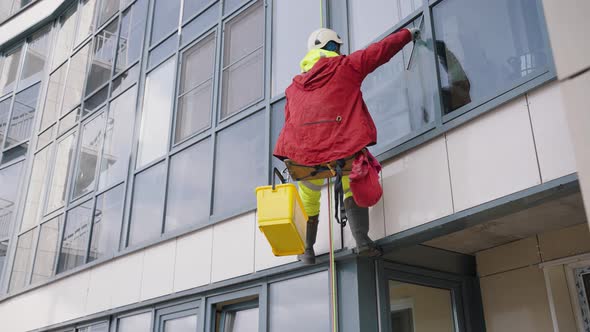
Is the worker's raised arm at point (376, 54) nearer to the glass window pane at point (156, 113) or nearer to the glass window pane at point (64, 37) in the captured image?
the glass window pane at point (156, 113)

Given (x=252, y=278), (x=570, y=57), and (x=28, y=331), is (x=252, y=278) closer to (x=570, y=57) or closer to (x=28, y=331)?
(x=570, y=57)

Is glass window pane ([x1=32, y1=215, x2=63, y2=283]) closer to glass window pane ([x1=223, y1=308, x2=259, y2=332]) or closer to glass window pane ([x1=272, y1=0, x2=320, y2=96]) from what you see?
glass window pane ([x1=223, y1=308, x2=259, y2=332])

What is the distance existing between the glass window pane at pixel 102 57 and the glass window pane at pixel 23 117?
3.38 metres

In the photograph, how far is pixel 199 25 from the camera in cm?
842

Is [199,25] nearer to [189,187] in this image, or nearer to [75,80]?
[189,187]

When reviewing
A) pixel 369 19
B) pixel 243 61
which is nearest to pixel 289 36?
pixel 243 61

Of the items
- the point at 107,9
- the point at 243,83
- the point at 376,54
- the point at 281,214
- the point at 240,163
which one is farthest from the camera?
the point at 107,9

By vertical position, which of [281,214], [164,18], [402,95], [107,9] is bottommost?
[281,214]

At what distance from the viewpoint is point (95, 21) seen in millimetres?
11969

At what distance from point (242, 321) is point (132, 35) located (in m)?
6.00

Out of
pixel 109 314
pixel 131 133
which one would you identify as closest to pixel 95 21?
pixel 131 133

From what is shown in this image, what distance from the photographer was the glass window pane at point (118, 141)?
9023 millimetres

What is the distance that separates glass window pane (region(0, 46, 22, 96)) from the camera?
15.7m

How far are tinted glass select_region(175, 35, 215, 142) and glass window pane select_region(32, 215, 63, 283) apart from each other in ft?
12.2
